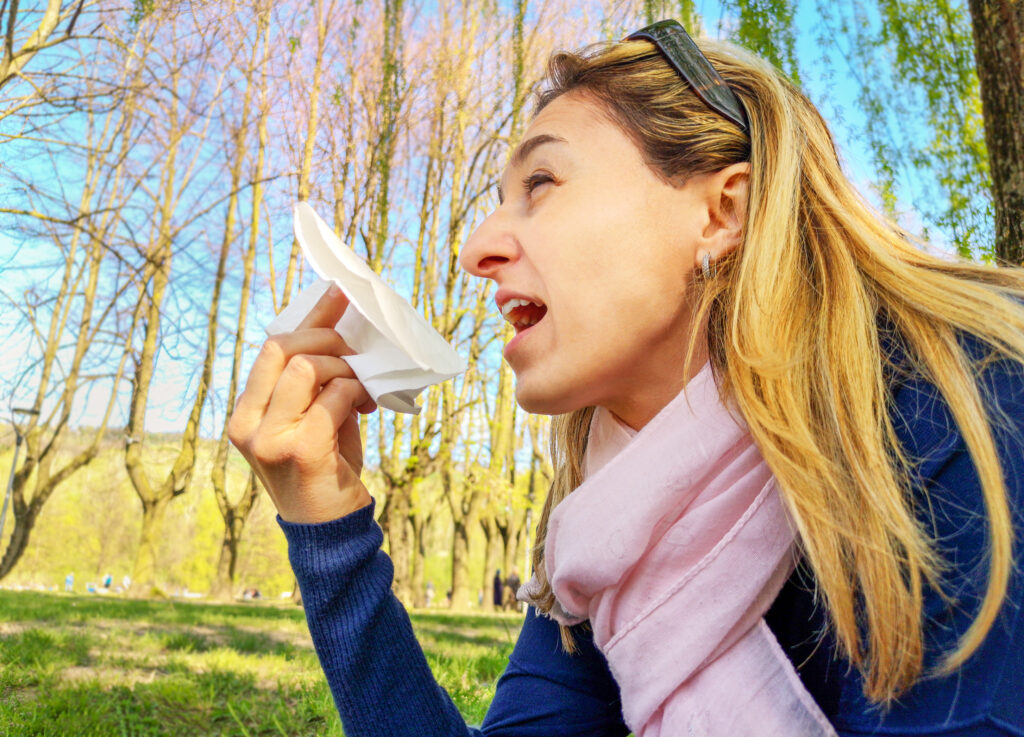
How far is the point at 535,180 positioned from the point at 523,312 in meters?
0.25

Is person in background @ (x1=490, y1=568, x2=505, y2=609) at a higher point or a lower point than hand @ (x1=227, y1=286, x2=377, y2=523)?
lower

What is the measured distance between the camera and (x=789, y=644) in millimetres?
1182

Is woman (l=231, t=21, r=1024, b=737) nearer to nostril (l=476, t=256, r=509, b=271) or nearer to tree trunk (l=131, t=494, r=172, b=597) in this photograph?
nostril (l=476, t=256, r=509, b=271)

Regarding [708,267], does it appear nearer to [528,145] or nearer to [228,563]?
[528,145]

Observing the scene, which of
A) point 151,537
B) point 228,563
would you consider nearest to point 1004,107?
point 151,537

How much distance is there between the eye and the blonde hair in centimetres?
19

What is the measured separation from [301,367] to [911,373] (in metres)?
0.95

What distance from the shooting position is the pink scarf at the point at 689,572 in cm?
104

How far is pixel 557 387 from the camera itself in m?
1.28

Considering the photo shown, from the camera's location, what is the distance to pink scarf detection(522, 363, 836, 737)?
104 cm

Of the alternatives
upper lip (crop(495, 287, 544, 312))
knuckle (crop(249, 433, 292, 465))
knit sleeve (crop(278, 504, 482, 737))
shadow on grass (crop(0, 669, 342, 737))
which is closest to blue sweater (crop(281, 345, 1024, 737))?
knit sleeve (crop(278, 504, 482, 737))

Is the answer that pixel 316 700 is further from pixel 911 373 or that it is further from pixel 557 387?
pixel 911 373

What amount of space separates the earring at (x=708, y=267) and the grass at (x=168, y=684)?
1.71m

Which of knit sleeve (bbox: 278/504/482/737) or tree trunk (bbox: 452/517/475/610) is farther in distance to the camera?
tree trunk (bbox: 452/517/475/610)
